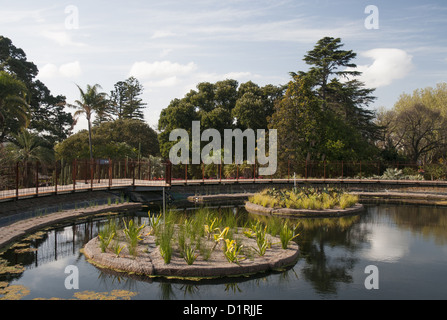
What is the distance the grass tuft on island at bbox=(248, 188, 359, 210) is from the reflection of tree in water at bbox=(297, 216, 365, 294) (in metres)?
1.67

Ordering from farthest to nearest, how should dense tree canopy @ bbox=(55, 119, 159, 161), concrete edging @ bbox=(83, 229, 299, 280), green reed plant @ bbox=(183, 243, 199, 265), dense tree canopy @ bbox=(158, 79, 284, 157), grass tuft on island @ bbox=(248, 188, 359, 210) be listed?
dense tree canopy @ bbox=(158, 79, 284, 157)
dense tree canopy @ bbox=(55, 119, 159, 161)
grass tuft on island @ bbox=(248, 188, 359, 210)
green reed plant @ bbox=(183, 243, 199, 265)
concrete edging @ bbox=(83, 229, 299, 280)

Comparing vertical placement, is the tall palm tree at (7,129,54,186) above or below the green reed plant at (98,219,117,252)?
above

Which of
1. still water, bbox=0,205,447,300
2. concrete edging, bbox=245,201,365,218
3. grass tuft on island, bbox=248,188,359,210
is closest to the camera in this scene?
still water, bbox=0,205,447,300

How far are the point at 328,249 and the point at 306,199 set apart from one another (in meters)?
7.03

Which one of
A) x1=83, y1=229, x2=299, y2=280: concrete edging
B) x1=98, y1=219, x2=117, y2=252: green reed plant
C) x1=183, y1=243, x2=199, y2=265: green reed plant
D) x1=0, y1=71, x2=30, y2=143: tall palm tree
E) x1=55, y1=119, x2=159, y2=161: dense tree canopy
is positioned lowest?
x1=83, y1=229, x2=299, y2=280: concrete edging

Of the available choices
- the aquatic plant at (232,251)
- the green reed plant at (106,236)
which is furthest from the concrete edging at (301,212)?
the green reed plant at (106,236)

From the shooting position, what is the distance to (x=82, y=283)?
7902 millimetres

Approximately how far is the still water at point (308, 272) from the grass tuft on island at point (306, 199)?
366 cm

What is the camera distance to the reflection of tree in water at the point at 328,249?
838 cm

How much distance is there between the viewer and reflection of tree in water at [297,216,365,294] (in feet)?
27.5

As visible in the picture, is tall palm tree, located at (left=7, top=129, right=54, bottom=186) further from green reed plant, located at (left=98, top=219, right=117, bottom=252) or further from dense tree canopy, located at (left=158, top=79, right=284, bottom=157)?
green reed plant, located at (left=98, top=219, right=117, bottom=252)

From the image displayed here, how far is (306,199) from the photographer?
18047 mm

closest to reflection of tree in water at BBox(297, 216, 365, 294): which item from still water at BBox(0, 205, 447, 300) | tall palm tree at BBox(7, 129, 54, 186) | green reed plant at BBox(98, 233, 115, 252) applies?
still water at BBox(0, 205, 447, 300)

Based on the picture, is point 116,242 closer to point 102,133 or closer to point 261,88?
point 261,88
